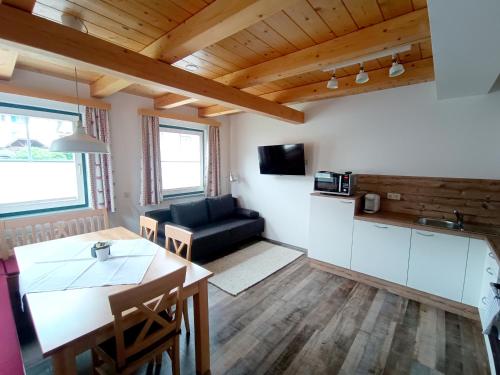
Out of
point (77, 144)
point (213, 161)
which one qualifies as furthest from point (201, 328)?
point (213, 161)

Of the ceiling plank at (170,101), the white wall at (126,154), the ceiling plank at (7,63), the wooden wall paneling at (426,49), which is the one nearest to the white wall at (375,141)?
the wooden wall paneling at (426,49)

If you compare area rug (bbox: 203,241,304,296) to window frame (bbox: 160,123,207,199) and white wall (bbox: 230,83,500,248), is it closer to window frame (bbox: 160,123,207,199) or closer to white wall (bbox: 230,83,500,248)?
white wall (bbox: 230,83,500,248)

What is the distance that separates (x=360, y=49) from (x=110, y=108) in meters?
3.14

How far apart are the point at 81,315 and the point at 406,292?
10.6 ft

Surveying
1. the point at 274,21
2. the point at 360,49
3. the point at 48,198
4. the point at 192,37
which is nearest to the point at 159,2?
the point at 192,37

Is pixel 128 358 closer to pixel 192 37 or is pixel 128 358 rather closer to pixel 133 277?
pixel 133 277

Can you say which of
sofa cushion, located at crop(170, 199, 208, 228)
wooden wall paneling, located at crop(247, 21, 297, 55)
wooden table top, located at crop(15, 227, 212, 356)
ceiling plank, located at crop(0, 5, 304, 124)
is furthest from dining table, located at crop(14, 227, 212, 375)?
wooden wall paneling, located at crop(247, 21, 297, 55)

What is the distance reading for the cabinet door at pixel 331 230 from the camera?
10.3ft

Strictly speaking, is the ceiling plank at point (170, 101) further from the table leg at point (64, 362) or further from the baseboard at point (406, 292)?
the baseboard at point (406, 292)

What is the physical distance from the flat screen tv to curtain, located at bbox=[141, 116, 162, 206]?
1834mm

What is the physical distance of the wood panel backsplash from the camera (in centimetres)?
256

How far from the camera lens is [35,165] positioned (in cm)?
278

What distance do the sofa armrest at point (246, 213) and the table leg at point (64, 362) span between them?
11.7ft

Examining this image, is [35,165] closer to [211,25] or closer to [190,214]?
[190,214]
